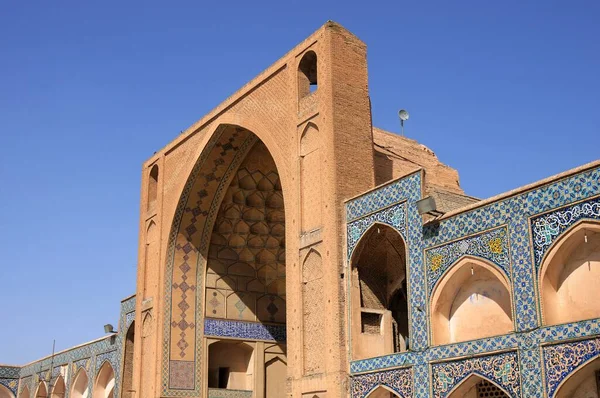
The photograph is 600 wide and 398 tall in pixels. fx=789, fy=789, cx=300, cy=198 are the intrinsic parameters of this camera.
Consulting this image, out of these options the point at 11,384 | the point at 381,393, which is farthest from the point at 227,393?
the point at 11,384

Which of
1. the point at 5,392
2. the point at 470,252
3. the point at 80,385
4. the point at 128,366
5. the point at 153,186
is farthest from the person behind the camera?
the point at 5,392

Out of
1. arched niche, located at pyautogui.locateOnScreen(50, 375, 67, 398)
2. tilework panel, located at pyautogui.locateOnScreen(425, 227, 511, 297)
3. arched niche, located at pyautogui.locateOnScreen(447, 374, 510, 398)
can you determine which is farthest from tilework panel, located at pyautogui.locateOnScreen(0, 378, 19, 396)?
arched niche, located at pyautogui.locateOnScreen(447, 374, 510, 398)

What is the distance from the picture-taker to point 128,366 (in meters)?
17.5

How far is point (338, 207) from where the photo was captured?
10422mm

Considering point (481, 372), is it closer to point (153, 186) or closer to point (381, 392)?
point (381, 392)

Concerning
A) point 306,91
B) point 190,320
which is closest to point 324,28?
point 306,91

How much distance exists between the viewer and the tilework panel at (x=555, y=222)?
24.1ft

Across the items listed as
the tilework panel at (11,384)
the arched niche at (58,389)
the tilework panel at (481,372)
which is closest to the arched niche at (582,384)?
the tilework panel at (481,372)

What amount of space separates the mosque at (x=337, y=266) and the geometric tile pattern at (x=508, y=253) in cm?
2

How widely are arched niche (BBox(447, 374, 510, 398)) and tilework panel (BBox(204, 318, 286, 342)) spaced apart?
292 inches

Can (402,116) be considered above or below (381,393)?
above

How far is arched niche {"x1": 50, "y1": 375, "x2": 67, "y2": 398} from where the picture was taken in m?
21.3

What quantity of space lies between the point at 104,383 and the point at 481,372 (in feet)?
43.3

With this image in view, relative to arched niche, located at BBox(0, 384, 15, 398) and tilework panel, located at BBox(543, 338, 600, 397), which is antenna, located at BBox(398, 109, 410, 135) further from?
arched niche, located at BBox(0, 384, 15, 398)
